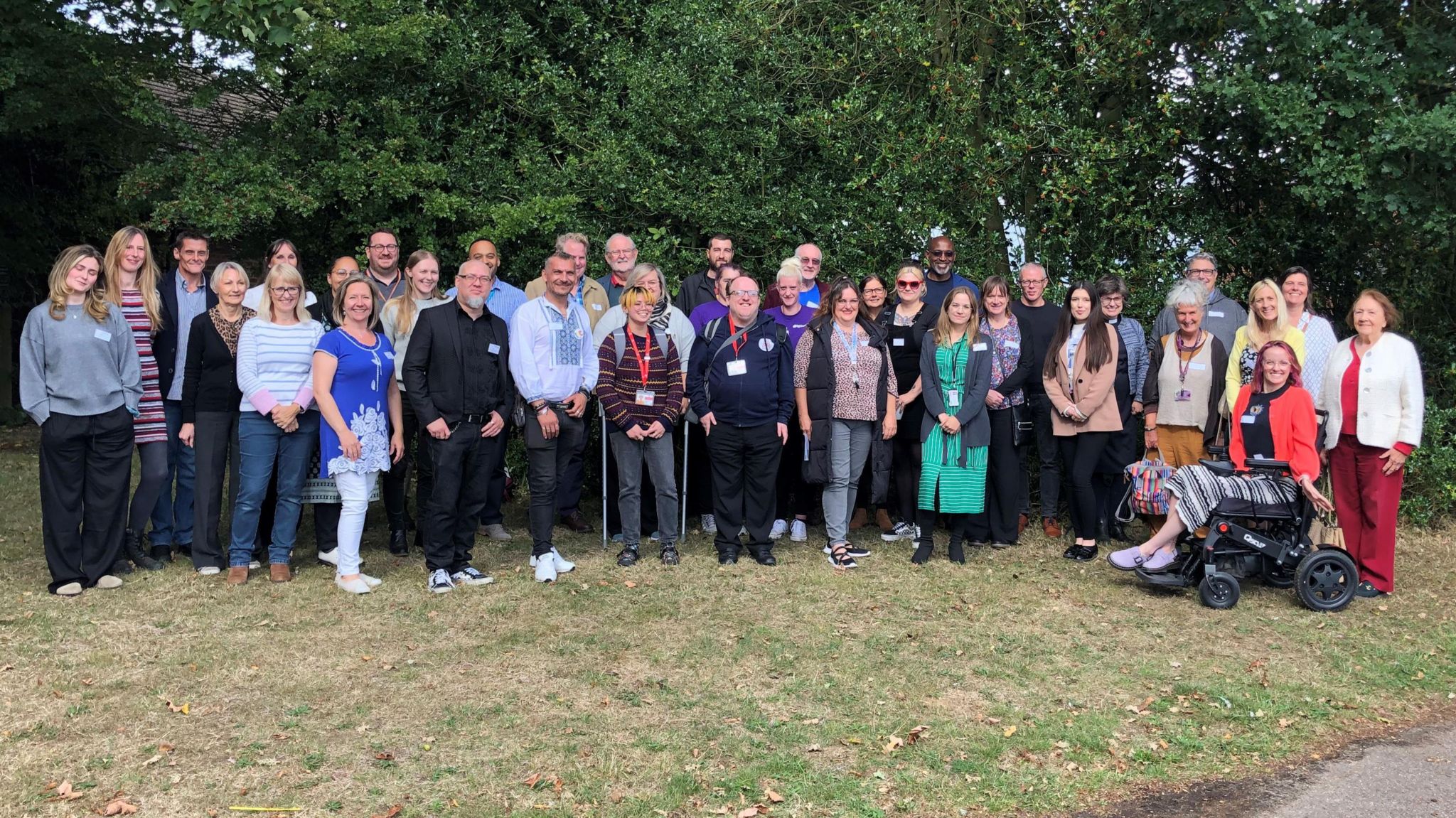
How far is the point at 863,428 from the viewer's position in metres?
7.75

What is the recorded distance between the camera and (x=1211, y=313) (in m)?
8.23

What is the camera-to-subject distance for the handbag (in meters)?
7.17

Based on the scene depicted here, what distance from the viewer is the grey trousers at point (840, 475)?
769 cm

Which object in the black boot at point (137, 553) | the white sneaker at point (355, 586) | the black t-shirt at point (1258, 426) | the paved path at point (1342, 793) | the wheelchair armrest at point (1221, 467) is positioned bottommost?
the paved path at point (1342, 793)

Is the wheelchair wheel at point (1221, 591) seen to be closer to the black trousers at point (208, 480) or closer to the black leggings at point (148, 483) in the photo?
the black trousers at point (208, 480)

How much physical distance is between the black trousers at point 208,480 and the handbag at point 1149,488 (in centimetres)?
564

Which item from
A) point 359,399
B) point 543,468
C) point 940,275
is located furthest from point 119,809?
point 940,275

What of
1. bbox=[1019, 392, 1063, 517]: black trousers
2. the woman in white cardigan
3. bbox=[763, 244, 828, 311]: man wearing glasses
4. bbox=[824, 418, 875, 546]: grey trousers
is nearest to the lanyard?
bbox=[824, 418, 875, 546]: grey trousers

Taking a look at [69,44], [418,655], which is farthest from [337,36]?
[418,655]

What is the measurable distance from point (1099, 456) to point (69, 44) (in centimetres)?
1138

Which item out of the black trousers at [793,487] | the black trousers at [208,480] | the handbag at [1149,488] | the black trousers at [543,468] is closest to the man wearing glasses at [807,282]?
the black trousers at [793,487]

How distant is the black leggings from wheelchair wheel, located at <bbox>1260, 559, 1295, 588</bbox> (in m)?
6.73

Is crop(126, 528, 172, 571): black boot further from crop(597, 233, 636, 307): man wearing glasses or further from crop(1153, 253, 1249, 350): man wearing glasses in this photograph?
crop(1153, 253, 1249, 350): man wearing glasses

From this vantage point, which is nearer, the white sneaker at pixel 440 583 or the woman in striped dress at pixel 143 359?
the white sneaker at pixel 440 583
